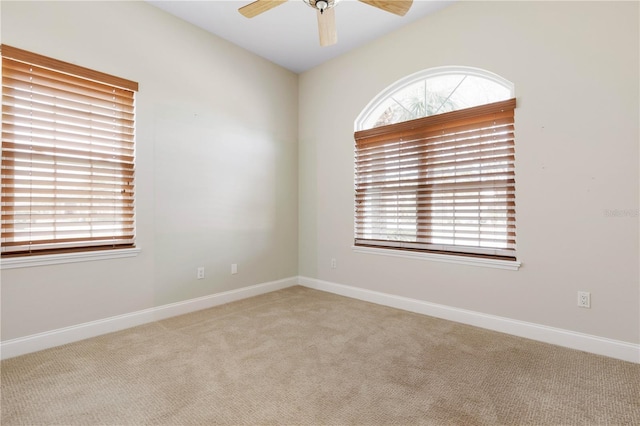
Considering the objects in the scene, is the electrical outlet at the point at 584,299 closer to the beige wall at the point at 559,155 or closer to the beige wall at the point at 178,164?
the beige wall at the point at 559,155

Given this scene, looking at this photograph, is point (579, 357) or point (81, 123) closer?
point (579, 357)

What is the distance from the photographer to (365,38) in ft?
11.2

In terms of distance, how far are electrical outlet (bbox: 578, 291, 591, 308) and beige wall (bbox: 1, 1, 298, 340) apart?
9.81ft

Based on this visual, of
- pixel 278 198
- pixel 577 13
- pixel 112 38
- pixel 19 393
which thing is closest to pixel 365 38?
pixel 577 13

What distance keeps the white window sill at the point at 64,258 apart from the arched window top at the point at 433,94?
271 cm

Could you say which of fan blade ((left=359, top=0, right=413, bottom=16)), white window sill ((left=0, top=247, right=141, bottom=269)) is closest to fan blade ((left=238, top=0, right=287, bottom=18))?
fan blade ((left=359, top=0, right=413, bottom=16))

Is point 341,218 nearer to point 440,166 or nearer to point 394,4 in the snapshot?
point 440,166

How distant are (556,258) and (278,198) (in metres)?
2.92

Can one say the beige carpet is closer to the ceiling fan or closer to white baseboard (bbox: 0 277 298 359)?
white baseboard (bbox: 0 277 298 359)

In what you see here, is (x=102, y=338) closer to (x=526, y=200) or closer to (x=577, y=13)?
(x=526, y=200)

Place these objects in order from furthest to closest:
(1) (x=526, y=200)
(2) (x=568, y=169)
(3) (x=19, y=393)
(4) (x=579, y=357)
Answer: (1) (x=526, y=200)
(2) (x=568, y=169)
(4) (x=579, y=357)
(3) (x=19, y=393)

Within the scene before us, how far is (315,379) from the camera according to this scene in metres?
1.89

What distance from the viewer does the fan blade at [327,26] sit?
213 centimetres

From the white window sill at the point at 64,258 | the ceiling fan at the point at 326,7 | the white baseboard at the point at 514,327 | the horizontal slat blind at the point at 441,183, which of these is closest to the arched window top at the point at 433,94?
the horizontal slat blind at the point at 441,183
